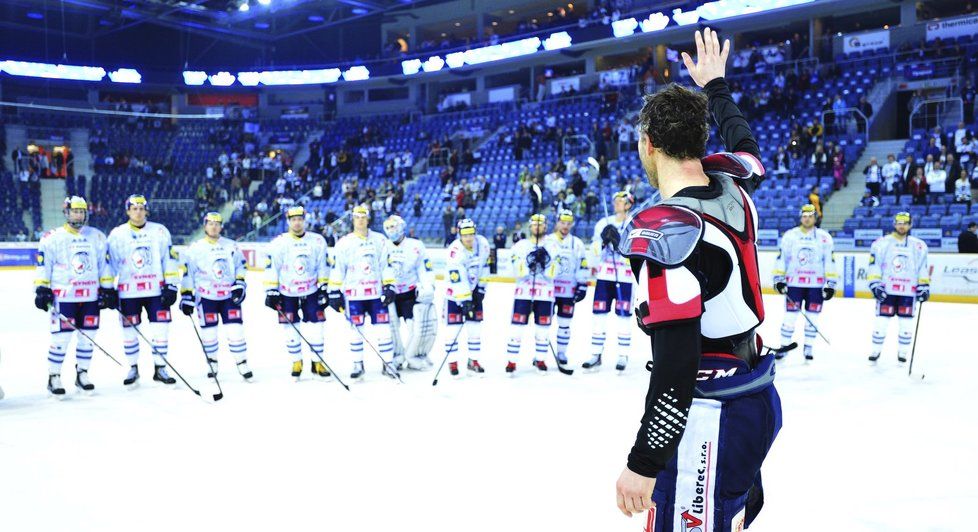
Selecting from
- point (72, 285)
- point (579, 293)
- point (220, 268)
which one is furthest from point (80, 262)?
point (579, 293)

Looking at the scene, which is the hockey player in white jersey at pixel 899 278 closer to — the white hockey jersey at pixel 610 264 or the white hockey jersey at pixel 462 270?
the white hockey jersey at pixel 610 264

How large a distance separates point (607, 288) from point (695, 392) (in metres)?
7.19

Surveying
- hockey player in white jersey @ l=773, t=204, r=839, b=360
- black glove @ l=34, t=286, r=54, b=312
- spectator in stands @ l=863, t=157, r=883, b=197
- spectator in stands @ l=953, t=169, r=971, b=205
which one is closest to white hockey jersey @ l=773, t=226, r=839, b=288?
hockey player in white jersey @ l=773, t=204, r=839, b=360

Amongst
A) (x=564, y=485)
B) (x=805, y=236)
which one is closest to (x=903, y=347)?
(x=805, y=236)

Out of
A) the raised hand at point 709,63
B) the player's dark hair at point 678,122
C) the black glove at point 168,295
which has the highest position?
the raised hand at point 709,63

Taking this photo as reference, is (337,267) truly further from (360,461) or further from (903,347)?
(903,347)

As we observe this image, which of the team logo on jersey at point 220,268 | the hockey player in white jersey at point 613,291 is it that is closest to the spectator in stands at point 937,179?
the hockey player in white jersey at point 613,291

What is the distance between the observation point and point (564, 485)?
15.8 feet

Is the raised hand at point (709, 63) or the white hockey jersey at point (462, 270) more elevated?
the raised hand at point (709, 63)

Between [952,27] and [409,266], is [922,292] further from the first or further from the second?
[952,27]

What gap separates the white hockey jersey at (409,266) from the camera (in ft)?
28.7

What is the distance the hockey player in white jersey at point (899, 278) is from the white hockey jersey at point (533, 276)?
3.76m

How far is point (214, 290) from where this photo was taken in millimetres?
8438

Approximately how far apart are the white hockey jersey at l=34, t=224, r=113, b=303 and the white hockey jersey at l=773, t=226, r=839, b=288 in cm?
763
